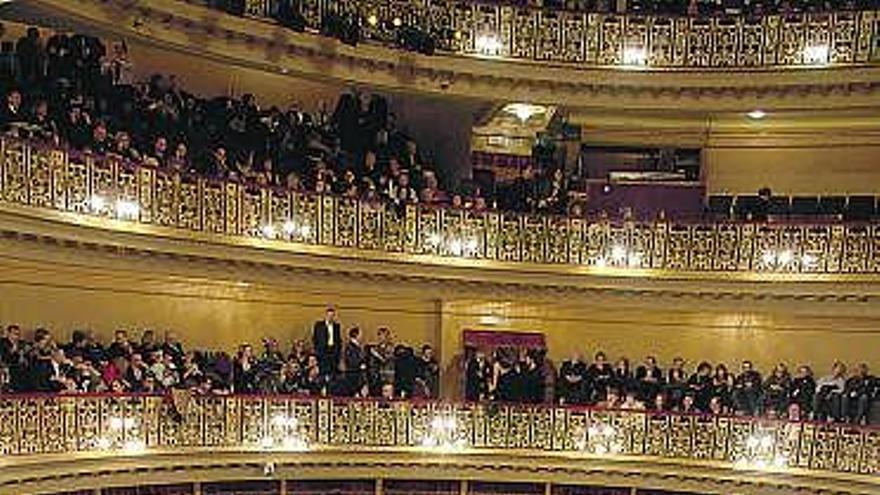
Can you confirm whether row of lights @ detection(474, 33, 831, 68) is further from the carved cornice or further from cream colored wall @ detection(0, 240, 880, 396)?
cream colored wall @ detection(0, 240, 880, 396)

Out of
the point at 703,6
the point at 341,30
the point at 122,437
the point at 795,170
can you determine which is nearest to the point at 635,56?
the point at 703,6

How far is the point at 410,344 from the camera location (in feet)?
68.4

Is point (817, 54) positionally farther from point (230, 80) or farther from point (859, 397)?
point (230, 80)

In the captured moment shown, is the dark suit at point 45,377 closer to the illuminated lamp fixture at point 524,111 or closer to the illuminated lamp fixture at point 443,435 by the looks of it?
the illuminated lamp fixture at point 443,435

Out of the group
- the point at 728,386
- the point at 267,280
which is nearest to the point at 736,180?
the point at 728,386

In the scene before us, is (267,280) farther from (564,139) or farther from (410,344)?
(564,139)

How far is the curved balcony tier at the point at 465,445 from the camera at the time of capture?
15.6m

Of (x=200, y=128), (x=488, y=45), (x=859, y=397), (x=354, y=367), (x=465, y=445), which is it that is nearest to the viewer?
(x=200, y=128)

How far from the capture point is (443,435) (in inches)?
708

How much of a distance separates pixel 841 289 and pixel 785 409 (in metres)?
1.84

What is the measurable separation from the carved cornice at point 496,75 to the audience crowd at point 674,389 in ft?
12.9

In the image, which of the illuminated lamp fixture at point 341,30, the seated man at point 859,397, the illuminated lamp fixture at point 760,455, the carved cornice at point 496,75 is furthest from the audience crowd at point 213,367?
the seated man at point 859,397

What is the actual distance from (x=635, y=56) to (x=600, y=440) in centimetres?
578

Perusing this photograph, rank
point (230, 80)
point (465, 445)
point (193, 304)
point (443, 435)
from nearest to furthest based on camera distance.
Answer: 1. point (443, 435)
2. point (465, 445)
3. point (193, 304)
4. point (230, 80)
